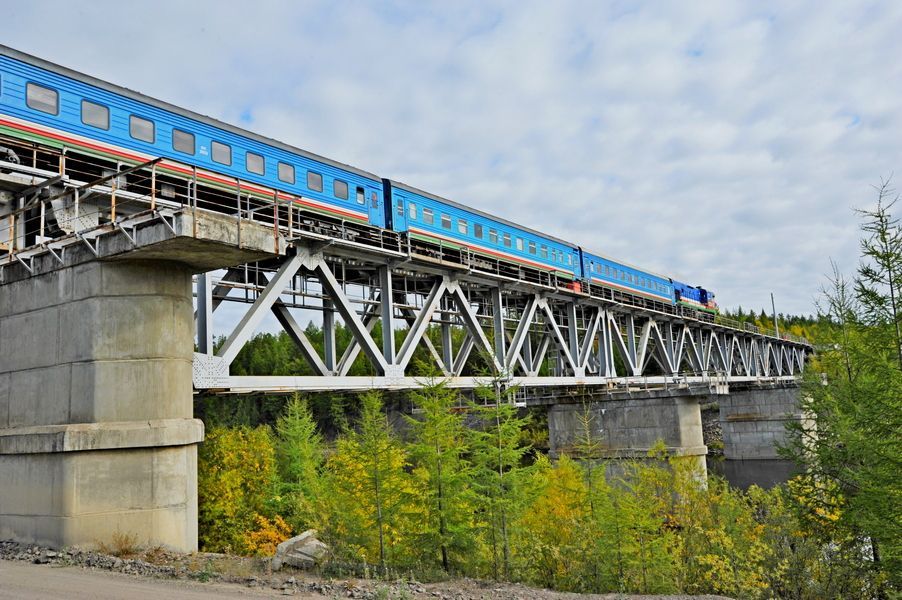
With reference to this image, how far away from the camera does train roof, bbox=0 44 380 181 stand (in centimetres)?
1461

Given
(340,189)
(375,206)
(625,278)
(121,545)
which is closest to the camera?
(121,545)

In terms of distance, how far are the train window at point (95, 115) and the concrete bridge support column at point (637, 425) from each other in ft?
84.9

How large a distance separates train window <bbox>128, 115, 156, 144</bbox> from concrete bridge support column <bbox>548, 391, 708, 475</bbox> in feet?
81.2

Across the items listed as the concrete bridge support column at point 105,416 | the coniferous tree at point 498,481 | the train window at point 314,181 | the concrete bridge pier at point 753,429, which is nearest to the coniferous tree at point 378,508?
the coniferous tree at point 498,481

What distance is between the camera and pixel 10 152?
47.2ft

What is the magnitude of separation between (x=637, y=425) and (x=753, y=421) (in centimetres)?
2535

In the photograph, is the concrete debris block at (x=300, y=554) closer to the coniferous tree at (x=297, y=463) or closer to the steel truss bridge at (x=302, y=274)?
the steel truss bridge at (x=302, y=274)

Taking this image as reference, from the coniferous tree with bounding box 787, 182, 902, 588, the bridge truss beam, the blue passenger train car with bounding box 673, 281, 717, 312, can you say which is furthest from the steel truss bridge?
the blue passenger train car with bounding box 673, 281, 717, 312

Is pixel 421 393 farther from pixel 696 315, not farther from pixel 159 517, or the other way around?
pixel 696 315

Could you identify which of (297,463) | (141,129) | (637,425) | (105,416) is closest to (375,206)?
(141,129)

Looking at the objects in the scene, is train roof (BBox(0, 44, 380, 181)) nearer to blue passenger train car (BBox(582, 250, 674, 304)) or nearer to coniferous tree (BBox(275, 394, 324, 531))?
coniferous tree (BBox(275, 394, 324, 531))

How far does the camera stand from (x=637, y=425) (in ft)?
118

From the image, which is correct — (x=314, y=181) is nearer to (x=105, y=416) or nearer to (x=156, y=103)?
(x=156, y=103)

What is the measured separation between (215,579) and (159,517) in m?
2.71
